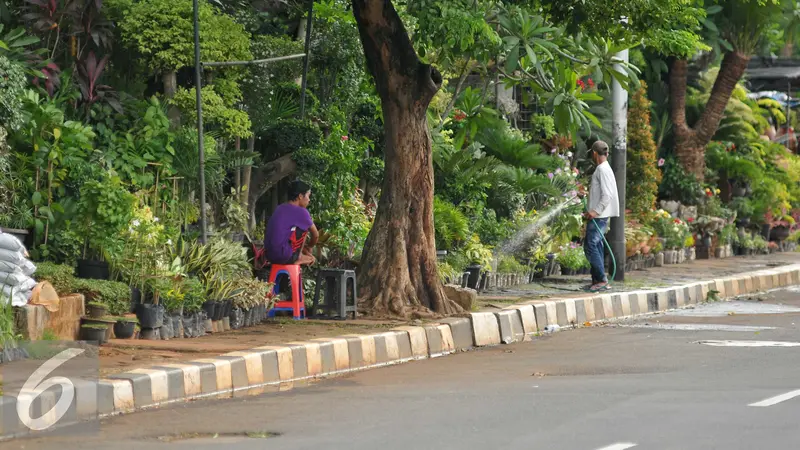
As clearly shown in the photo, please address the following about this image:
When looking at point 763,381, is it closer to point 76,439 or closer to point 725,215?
point 76,439

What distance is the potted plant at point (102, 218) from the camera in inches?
468

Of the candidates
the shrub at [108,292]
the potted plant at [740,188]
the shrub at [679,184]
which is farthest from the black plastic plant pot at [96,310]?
the potted plant at [740,188]

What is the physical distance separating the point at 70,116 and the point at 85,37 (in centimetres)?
82

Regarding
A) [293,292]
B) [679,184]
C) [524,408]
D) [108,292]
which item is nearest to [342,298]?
[293,292]

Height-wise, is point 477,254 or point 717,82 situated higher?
point 717,82

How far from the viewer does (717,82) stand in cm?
2580

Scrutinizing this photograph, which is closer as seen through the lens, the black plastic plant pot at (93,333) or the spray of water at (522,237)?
the black plastic plant pot at (93,333)

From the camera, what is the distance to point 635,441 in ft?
24.2

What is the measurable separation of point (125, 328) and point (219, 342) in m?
0.73

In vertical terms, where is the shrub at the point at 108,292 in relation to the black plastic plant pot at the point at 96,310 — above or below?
above

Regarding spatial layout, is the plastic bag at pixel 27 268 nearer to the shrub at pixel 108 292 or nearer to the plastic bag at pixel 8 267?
the plastic bag at pixel 8 267

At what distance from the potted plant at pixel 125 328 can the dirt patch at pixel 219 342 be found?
0.34 ft

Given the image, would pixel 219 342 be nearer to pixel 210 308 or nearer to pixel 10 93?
pixel 210 308

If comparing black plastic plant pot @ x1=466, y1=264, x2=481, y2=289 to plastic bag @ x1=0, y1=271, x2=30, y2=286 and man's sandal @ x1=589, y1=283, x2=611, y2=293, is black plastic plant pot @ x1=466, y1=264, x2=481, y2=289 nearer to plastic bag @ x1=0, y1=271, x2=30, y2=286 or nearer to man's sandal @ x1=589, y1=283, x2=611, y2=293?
man's sandal @ x1=589, y1=283, x2=611, y2=293
